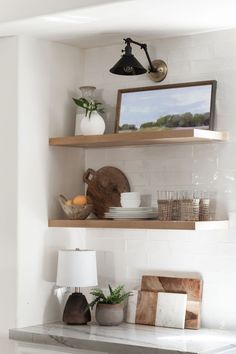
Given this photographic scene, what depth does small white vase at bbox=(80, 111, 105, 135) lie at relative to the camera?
4.16 m

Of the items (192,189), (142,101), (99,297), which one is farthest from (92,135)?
(99,297)

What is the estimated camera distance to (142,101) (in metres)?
4.19

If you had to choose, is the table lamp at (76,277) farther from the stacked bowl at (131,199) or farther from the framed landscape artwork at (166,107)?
the framed landscape artwork at (166,107)

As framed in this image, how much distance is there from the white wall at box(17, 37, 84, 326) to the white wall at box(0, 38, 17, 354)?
34 mm

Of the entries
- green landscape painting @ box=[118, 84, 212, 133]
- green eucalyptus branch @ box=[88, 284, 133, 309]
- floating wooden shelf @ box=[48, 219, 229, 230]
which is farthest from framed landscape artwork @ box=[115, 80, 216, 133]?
green eucalyptus branch @ box=[88, 284, 133, 309]

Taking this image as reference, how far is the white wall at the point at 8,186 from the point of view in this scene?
4074 millimetres

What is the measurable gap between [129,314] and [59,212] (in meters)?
0.70

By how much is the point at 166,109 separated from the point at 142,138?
0.91 ft

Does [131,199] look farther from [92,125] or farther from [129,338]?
[129,338]

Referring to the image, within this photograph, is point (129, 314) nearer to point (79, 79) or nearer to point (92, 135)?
point (92, 135)

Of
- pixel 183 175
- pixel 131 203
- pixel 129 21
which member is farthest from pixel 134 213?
pixel 129 21

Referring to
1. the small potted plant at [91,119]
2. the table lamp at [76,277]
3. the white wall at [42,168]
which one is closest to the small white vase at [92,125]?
the small potted plant at [91,119]

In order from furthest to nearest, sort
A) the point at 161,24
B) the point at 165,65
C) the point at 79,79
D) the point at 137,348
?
the point at 79,79, the point at 165,65, the point at 161,24, the point at 137,348

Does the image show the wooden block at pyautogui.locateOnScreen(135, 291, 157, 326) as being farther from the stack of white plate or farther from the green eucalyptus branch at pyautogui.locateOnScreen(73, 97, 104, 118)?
the green eucalyptus branch at pyautogui.locateOnScreen(73, 97, 104, 118)
